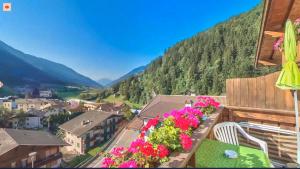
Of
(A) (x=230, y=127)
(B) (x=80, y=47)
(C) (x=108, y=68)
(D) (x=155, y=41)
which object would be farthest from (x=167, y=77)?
(A) (x=230, y=127)

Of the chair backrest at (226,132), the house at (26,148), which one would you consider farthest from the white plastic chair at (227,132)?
the house at (26,148)

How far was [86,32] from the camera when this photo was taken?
202 feet

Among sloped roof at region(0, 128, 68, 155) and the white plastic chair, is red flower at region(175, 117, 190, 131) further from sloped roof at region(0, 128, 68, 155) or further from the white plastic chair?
sloped roof at region(0, 128, 68, 155)

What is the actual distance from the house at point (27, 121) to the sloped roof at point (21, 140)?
18998 millimetres

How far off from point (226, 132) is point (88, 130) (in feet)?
87.6

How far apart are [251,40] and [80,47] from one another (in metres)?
63.1

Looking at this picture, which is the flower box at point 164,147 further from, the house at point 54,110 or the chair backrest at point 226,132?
the house at point 54,110

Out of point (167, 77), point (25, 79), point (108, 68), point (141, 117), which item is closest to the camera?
point (141, 117)

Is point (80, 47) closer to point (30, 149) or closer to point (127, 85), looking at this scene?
point (127, 85)

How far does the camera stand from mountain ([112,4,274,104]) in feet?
145

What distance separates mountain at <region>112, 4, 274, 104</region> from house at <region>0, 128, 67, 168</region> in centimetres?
3247

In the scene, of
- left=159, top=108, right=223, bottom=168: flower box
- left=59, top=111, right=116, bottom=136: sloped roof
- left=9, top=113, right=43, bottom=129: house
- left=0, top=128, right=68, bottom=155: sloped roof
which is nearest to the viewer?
left=159, top=108, right=223, bottom=168: flower box

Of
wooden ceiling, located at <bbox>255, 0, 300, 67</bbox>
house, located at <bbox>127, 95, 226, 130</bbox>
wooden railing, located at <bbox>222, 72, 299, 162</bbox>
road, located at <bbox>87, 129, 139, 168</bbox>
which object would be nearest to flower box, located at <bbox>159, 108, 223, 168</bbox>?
wooden railing, located at <bbox>222, 72, 299, 162</bbox>

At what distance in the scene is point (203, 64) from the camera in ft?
170
